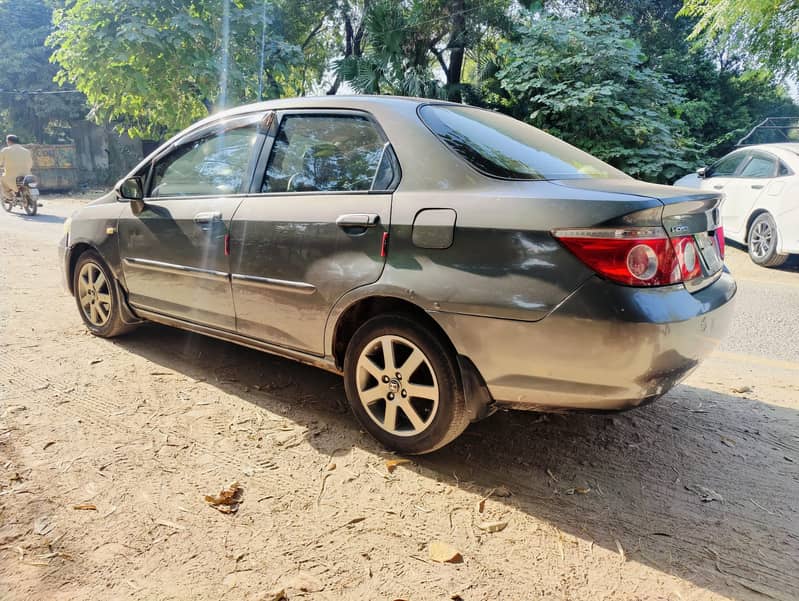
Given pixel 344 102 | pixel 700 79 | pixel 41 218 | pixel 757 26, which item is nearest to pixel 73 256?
pixel 344 102

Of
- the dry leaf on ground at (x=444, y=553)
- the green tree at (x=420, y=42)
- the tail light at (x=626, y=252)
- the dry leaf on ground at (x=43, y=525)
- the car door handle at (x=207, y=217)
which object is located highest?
the green tree at (x=420, y=42)

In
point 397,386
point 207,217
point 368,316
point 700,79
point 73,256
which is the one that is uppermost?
point 700,79

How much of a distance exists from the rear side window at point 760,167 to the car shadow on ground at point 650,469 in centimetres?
560

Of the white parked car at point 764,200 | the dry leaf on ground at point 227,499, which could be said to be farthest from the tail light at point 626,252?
the white parked car at point 764,200

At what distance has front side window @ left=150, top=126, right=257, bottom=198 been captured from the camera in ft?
11.2

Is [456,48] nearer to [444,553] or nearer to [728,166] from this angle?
[728,166]

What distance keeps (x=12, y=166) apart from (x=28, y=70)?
1628 centimetres

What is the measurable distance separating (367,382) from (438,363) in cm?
47

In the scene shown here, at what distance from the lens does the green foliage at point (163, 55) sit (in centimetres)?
1371

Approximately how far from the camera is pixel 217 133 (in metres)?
3.64

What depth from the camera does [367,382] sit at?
2836mm

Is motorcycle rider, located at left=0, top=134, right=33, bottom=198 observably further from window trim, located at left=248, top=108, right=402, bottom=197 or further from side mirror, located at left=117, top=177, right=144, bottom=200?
window trim, located at left=248, top=108, right=402, bottom=197

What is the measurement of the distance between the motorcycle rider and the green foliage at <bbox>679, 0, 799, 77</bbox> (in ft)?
50.3

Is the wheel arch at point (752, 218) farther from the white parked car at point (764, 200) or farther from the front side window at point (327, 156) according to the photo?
the front side window at point (327, 156)
